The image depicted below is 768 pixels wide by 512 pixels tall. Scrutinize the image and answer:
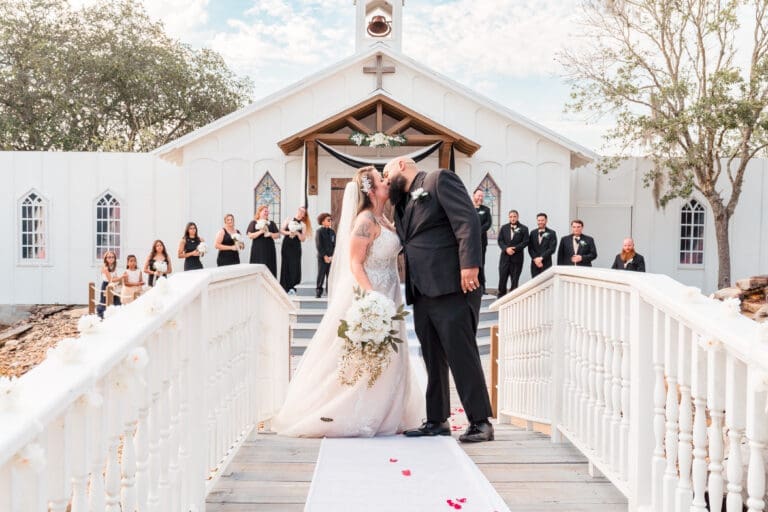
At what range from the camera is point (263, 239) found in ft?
41.9

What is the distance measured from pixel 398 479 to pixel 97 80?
2688 cm

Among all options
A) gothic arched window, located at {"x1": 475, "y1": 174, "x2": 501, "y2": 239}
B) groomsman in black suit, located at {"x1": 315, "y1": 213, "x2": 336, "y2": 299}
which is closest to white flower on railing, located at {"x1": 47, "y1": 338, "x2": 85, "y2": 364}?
groomsman in black suit, located at {"x1": 315, "y1": 213, "x2": 336, "y2": 299}

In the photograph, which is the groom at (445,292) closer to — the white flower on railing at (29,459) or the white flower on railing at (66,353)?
the white flower on railing at (66,353)

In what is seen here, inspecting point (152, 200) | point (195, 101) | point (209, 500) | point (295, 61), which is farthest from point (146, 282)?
point (195, 101)

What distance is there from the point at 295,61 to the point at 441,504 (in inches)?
878

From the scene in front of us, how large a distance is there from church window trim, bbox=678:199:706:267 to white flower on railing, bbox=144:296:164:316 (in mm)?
15850

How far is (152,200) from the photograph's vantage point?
1606cm

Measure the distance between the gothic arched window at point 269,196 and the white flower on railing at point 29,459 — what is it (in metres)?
13.8

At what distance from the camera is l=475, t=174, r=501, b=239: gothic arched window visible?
15.1 m

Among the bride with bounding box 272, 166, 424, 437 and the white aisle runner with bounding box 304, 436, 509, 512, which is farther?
the bride with bounding box 272, 166, 424, 437

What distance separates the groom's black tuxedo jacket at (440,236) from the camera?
172 inches

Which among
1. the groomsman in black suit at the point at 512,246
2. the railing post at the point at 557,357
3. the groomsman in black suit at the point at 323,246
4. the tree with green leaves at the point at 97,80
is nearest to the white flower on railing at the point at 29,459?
the railing post at the point at 557,357

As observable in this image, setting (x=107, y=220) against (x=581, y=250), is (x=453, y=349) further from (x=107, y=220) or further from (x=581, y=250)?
(x=107, y=220)

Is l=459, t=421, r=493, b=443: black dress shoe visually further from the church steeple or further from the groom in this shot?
the church steeple
